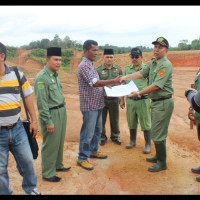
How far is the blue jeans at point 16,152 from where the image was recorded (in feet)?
9.88

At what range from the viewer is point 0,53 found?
2947 millimetres

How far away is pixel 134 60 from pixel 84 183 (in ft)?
8.98


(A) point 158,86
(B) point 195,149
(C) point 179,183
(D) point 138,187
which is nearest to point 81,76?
(A) point 158,86

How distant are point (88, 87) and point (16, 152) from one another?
1789 millimetres

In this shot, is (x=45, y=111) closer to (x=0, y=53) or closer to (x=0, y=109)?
(x=0, y=109)

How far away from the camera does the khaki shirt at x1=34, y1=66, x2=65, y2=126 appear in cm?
380

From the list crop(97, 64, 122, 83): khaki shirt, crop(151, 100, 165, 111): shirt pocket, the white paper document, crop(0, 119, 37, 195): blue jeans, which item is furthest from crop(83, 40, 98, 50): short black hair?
crop(0, 119, 37, 195): blue jeans

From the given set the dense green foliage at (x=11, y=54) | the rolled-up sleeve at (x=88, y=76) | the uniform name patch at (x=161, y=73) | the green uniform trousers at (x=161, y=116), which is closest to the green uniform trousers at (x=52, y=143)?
the rolled-up sleeve at (x=88, y=76)

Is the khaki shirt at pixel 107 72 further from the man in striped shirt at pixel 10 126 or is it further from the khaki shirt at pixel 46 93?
the man in striped shirt at pixel 10 126

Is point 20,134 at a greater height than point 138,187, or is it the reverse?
point 20,134

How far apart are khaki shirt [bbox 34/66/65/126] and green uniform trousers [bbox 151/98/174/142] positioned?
170 centimetres

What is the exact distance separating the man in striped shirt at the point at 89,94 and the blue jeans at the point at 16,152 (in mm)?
1461

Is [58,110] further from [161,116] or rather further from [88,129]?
[161,116]

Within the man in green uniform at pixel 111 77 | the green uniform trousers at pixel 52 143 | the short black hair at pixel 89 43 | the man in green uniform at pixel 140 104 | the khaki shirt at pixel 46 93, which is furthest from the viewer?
the man in green uniform at pixel 111 77
